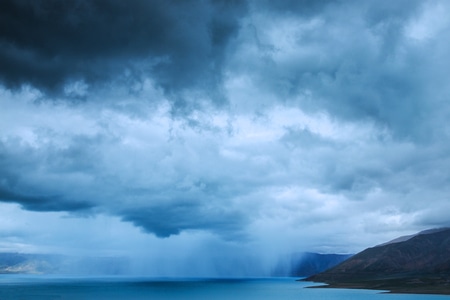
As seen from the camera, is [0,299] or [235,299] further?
[235,299]

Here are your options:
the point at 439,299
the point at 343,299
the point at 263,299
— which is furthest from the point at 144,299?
the point at 439,299

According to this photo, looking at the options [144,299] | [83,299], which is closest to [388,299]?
[144,299]

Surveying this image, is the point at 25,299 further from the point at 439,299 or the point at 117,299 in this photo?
the point at 439,299

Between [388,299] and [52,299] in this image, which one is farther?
[388,299]

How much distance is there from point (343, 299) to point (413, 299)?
3077 cm

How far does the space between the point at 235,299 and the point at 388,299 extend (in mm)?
70162

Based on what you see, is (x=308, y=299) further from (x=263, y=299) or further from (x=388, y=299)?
(x=388, y=299)

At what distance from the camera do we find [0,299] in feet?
573

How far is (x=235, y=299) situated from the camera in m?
197

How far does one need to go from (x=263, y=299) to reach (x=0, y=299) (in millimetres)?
111750

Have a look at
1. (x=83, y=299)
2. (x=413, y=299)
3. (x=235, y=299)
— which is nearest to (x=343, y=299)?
(x=413, y=299)

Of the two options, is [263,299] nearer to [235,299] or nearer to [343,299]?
[235,299]

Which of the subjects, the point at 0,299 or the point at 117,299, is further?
the point at 117,299

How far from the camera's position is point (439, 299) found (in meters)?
189
